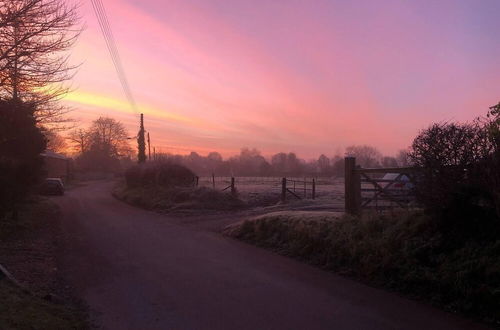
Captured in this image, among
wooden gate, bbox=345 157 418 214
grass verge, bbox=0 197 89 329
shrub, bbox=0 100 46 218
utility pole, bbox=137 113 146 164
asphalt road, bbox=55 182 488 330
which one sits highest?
utility pole, bbox=137 113 146 164

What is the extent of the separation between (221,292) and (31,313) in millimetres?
2821

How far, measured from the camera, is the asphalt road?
231 inches

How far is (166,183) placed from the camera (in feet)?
98.6

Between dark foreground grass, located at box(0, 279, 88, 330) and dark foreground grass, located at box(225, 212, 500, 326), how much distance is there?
4779 mm

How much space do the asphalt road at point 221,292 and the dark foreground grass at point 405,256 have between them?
325mm

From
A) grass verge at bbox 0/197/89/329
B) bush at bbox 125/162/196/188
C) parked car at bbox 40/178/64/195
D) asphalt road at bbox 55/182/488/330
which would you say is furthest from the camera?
parked car at bbox 40/178/64/195

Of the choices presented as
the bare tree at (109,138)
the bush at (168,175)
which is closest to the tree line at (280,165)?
the bare tree at (109,138)

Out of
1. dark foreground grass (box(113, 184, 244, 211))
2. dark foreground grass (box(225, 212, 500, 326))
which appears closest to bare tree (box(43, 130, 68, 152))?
dark foreground grass (box(113, 184, 244, 211))

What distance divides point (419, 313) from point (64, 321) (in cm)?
462

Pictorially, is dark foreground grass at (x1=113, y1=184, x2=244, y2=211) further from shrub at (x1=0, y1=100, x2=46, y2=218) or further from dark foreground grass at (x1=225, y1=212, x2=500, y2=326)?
dark foreground grass at (x1=225, y1=212, x2=500, y2=326)

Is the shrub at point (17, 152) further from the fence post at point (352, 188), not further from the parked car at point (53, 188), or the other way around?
the parked car at point (53, 188)

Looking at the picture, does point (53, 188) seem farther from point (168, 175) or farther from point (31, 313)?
point (31, 313)

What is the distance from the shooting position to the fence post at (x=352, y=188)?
11438 mm

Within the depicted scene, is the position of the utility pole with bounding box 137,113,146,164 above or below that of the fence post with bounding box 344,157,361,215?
above
